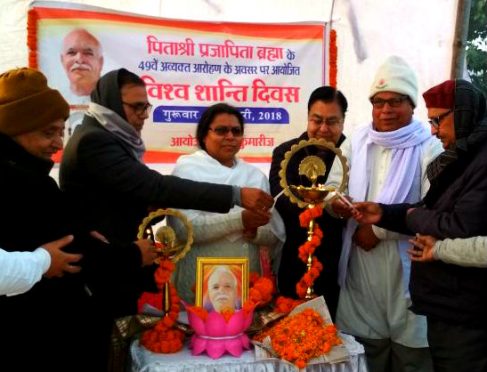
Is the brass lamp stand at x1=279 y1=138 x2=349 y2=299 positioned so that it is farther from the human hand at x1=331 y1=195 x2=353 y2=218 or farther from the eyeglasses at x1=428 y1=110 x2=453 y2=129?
the eyeglasses at x1=428 y1=110 x2=453 y2=129

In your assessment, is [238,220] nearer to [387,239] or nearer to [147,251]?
[147,251]

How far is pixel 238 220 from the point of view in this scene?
80.9 inches

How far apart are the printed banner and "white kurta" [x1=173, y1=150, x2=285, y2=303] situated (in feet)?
3.26

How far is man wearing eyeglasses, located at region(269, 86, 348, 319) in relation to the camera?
2.29 m

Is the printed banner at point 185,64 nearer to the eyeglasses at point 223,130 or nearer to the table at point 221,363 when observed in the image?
the eyeglasses at point 223,130

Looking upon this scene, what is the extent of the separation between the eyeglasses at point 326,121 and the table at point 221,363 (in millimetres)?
1068

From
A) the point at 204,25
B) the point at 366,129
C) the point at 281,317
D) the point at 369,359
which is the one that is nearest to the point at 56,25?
the point at 204,25

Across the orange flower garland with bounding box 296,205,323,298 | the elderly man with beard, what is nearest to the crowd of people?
the orange flower garland with bounding box 296,205,323,298

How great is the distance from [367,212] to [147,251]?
868 millimetres

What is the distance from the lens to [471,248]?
5.31ft

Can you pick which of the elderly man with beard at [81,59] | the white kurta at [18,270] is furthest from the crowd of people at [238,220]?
the elderly man with beard at [81,59]

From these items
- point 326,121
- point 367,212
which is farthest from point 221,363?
point 326,121

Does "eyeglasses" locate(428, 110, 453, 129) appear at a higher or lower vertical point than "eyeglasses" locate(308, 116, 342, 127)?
lower

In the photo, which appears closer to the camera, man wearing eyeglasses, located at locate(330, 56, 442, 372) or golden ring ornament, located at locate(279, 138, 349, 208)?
golden ring ornament, located at locate(279, 138, 349, 208)
